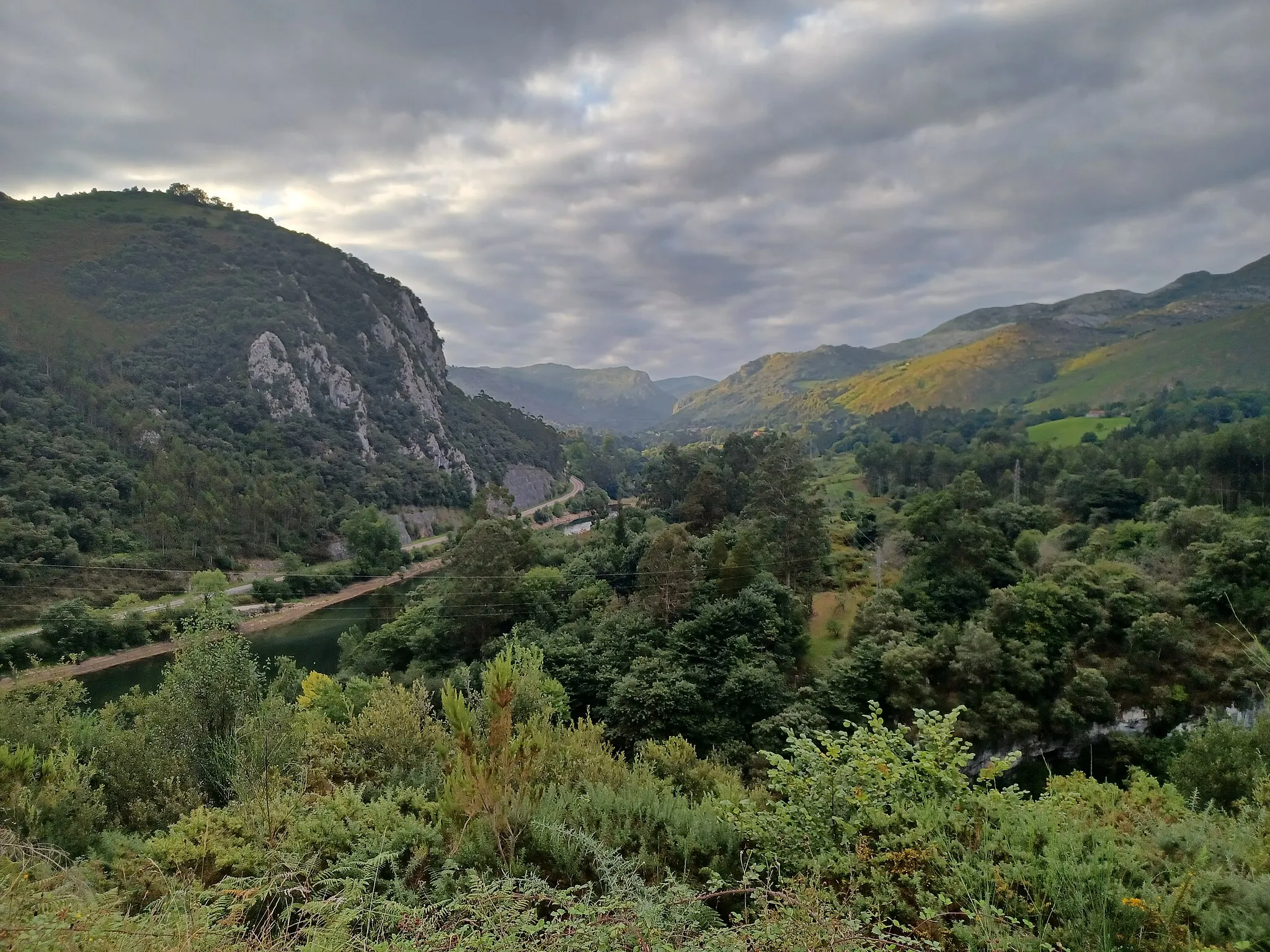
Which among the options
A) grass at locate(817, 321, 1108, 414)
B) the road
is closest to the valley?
the road

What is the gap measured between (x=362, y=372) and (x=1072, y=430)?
360 feet

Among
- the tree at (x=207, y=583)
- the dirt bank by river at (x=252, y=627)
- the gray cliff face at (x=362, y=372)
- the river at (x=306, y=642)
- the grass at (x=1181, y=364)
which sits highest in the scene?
the gray cliff face at (x=362, y=372)

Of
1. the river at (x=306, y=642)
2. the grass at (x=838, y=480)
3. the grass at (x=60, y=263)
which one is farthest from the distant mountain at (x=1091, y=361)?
the grass at (x=60, y=263)

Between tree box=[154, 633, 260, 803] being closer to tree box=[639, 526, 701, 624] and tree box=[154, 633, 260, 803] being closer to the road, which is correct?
tree box=[639, 526, 701, 624]

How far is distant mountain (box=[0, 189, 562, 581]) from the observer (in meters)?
49.9

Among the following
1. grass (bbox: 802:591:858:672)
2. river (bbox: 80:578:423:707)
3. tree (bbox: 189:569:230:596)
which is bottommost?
grass (bbox: 802:591:858:672)

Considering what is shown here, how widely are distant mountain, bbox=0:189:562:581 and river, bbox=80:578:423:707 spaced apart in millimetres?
13064

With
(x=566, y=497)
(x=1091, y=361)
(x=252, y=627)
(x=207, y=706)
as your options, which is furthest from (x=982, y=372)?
(x=207, y=706)

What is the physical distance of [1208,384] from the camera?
102 meters

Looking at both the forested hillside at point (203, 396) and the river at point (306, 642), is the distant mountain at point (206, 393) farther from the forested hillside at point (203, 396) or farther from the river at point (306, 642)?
the river at point (306, 642)

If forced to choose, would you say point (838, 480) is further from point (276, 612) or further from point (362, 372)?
point (362, 372)

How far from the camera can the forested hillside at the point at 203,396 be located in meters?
49.0

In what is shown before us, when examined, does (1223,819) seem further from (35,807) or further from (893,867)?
(35,807)

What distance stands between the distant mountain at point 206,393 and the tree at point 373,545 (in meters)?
6.18
